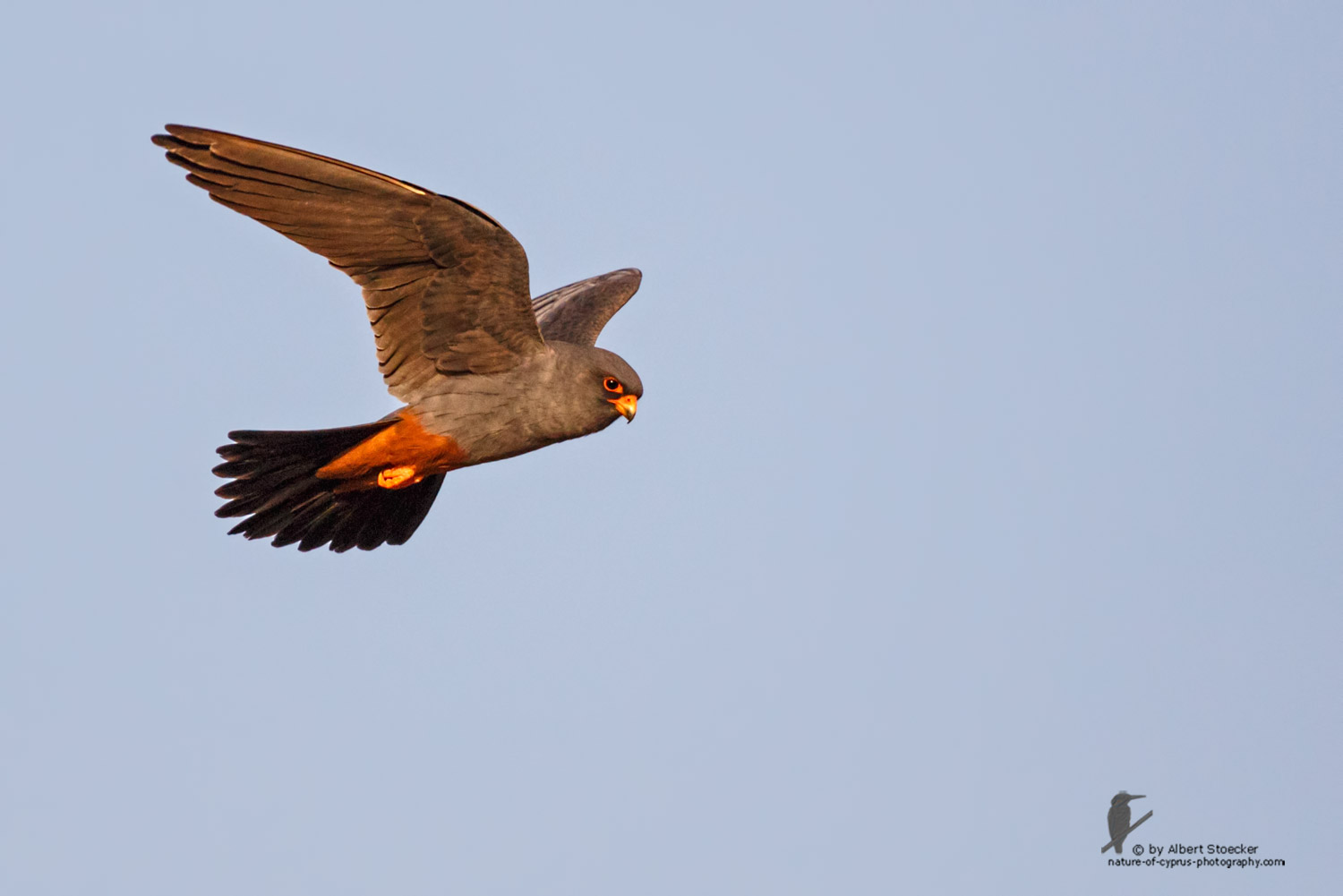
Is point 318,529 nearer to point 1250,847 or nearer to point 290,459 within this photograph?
point 290,459

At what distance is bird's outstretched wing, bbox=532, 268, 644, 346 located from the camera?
1175cm

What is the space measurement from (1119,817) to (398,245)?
9.38 m

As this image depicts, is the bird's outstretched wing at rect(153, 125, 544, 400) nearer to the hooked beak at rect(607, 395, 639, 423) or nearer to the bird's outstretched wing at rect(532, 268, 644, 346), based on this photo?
the hooked beak at rect(607, 395, 639, 423)

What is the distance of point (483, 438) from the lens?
10.0 metres

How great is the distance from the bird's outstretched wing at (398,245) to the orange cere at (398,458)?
0.28 meters

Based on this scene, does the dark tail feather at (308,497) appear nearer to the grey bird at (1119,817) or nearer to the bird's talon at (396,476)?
the bird's talon at (396,476)

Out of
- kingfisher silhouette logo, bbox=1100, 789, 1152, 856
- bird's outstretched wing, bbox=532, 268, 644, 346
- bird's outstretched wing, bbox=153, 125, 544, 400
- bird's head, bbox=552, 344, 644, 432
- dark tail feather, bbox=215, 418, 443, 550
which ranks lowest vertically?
kingfisher silhouette logo, bbox=1100, 789, 1152, 856

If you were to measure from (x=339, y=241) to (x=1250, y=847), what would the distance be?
29.2 ft

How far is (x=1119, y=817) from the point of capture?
14.8 meters

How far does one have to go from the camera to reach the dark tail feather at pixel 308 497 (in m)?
9.98

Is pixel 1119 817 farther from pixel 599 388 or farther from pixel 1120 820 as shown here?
pixel 599 388

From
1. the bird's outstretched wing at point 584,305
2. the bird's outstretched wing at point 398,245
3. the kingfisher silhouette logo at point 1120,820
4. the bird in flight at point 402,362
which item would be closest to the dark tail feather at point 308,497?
the bird in flight at point 402,362

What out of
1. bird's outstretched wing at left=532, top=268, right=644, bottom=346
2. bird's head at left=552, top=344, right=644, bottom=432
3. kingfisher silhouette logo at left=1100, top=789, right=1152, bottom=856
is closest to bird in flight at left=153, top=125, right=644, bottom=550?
bird's head at left=552, top=344, right=644, bottom=432

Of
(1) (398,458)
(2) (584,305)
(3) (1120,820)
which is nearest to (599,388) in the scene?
(1) (398,458)
